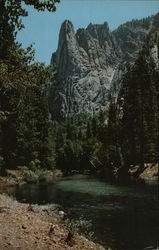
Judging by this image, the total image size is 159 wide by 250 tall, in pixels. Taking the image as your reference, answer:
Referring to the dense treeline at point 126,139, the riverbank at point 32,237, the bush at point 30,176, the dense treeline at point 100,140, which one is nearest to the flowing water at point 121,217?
the riverbank at point 32,237

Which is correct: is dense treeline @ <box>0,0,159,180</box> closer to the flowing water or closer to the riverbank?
the flowing water

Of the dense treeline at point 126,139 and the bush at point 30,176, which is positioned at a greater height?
the dense treeline at point 126,139

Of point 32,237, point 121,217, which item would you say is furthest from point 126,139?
point 32,237

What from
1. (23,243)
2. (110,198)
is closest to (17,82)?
(23,243)

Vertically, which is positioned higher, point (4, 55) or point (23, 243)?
point (4, 55)

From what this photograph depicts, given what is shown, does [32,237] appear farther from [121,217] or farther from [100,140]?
[100,140]

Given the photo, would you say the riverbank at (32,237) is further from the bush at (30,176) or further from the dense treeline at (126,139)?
the dense treeline at (126,139)

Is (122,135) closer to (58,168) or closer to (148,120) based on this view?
(148,120)

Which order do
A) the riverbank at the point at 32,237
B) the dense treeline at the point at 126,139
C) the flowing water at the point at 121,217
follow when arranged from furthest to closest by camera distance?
the dense treeline at the point at 126,139 → the flowing water at the point at 121,217 → the riverbank at the point at 32,237

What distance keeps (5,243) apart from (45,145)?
65828 millimetres

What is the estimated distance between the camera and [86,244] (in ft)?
46.1

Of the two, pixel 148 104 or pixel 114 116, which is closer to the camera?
pixel 148 104

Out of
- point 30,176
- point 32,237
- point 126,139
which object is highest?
point 126,139

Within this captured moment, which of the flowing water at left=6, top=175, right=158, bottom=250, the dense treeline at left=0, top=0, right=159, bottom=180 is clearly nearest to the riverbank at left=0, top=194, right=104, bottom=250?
the flowing water at left=6, top=175, right=158, bottom=250
